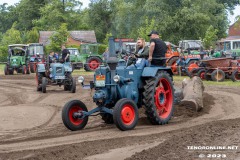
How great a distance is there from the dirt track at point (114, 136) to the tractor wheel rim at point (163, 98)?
0.28 metres

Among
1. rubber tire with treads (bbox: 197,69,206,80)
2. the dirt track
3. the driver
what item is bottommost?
the dirt track

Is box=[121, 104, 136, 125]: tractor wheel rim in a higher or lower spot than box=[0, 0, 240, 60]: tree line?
lower

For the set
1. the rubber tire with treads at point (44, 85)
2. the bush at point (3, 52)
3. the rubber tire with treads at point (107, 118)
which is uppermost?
the bush at point (3, 52)

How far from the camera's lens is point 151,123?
9398 mm

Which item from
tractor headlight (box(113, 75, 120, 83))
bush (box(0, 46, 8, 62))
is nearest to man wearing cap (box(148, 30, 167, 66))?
tractor headlight (box(113, 75, 120, 83))

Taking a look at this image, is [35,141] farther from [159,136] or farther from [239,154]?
[239,154]

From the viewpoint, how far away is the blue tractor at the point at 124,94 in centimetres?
873

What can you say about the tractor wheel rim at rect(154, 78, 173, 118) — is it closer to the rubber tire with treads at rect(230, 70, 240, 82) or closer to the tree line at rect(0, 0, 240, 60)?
the rubber tire with treads at rect(230, 70, 240, 82)

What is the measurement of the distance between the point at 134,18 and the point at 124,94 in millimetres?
44951

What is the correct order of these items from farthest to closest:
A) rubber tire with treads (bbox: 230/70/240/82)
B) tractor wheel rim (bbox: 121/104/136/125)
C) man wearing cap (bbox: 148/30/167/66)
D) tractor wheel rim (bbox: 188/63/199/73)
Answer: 1. tractor wheel rim (bbox: 188/63/199/73)
2. rubber tire with treads (bbox: 230/70/240/82)
3. man wearing cap (bbox: 148/30/167/66)
4. tractor wheel rim (bbox: 121/104/136/125)

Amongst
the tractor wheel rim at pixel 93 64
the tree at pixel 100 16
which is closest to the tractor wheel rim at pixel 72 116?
the tractor wheel rim at pixel 93 64

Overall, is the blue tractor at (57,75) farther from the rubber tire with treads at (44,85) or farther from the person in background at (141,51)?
the person in background at (141,51)

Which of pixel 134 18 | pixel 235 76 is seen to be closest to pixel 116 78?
pixel 235 76

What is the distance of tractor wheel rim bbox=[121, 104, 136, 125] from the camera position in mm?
8500
